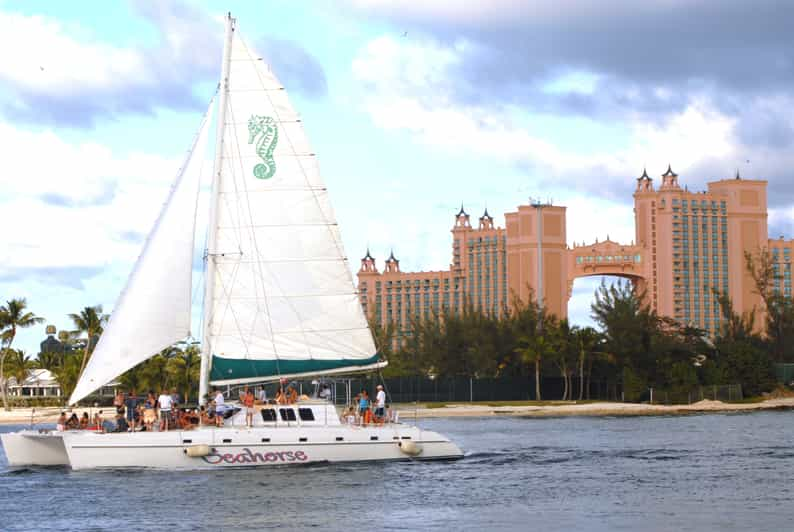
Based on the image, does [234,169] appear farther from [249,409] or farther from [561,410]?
[561,410]

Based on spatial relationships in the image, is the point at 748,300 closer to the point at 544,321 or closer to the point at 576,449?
the point at 544,321

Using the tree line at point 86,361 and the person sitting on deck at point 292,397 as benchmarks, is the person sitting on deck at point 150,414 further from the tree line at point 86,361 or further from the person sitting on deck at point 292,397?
the tree line at point 86,361

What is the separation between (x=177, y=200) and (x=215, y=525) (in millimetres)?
12382

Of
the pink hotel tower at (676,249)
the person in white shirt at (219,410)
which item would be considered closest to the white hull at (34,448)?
the person in white shirt at (219,410)

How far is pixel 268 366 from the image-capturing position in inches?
1510

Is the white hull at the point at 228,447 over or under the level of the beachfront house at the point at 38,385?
under

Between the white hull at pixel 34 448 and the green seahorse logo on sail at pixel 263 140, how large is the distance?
36.1 ft

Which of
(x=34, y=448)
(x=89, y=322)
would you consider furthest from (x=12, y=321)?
(x=34, y=448)

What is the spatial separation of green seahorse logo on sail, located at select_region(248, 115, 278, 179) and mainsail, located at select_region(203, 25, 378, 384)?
3 cm

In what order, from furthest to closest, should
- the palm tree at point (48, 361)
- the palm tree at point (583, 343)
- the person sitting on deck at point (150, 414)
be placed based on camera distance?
the palm tree at point (48, 361) → the palm tree at point (583, 343) → the person sitting on deck at point (150, 414)

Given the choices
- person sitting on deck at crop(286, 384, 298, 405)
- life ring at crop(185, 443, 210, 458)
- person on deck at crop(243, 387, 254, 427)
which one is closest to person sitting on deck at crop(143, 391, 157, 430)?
life ring at crop(185, 443, 210, 458)

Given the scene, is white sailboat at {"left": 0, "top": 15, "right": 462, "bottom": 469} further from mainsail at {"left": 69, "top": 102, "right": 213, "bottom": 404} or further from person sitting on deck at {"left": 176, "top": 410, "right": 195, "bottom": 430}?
person sitting on deck at {"left": 176, "top": 410, "right": 195, "bottom": 430}

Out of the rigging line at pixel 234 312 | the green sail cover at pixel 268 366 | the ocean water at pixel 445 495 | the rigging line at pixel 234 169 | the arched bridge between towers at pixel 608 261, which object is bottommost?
the ocean water at pixel 445 495

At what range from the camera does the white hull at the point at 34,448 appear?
133 feet
